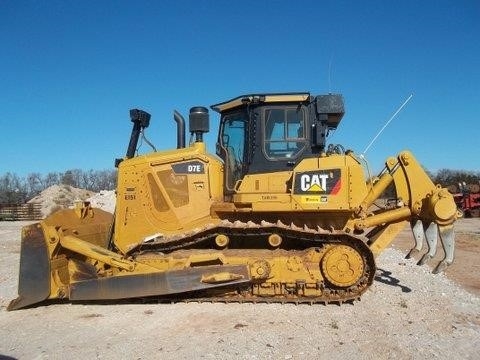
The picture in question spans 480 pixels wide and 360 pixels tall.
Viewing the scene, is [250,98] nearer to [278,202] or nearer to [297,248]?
[278,202]

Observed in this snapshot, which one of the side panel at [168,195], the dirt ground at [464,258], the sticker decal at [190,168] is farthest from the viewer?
the dirt ground at [464,258]

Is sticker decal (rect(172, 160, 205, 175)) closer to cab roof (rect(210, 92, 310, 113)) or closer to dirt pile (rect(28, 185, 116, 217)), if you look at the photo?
cab roof (rect(210, 92, 310, 113))

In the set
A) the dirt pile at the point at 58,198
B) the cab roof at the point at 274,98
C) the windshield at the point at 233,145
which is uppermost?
the cab roof at the point at 274,98

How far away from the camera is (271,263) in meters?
7.25

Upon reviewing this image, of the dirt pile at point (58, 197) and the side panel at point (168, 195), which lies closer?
the side panel at point (168, 195)

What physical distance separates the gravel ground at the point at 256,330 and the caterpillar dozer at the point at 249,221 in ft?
1.05

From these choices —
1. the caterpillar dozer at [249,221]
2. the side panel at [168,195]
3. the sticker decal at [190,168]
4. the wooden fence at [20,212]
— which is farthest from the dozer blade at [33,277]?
the wooden fence at [20,212]

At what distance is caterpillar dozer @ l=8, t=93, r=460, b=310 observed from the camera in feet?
23.7

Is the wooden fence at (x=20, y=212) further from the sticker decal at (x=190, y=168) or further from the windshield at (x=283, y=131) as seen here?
Answer: the windshield at (x=283, y=131)

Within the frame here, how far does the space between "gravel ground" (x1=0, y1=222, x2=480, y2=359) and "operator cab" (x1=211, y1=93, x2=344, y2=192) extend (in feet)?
7.63

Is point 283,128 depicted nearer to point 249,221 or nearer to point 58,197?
point 249,221

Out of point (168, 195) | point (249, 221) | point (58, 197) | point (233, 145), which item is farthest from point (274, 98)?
point (58, 197)

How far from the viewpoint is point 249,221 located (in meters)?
7.41

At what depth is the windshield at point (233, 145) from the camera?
26.0ft
